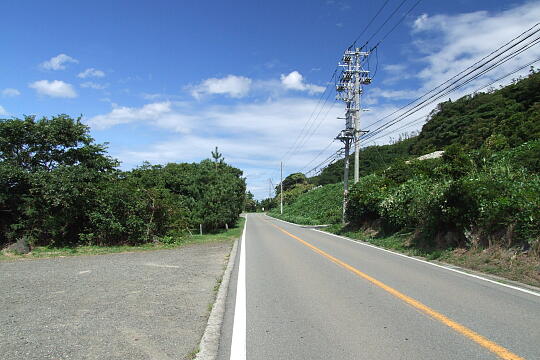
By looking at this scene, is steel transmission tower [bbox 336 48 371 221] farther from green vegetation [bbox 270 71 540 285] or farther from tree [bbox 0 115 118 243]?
tree [bbox 0 115 118 243]

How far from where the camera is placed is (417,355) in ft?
13.8

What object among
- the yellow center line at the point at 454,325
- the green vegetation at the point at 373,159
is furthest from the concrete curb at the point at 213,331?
the green vegetation at the point at 373,159

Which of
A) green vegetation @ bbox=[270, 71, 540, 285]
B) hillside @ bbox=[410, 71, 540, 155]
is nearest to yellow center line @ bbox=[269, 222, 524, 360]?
green vegetation @ bbox=[270, 71, 540, 285]

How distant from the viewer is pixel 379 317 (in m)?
5.70

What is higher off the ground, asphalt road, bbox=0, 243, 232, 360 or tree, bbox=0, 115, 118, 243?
tree, bbox=0, 115, 118, 243

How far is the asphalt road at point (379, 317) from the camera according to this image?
4.41 m

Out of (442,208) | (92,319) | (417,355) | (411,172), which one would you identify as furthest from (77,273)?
(411,172)

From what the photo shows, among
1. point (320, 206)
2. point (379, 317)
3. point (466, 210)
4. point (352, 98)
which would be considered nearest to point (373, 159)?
point (320, 206)

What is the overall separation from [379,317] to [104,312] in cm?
444

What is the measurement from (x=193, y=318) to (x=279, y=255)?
8393 mm

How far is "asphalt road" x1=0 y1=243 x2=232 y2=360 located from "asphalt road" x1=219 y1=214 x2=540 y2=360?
0.74m

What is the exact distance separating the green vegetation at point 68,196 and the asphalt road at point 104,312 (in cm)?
766

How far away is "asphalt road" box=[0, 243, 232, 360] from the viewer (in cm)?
458

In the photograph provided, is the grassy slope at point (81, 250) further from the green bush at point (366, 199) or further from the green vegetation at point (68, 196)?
the green bush at point (366, 199)
